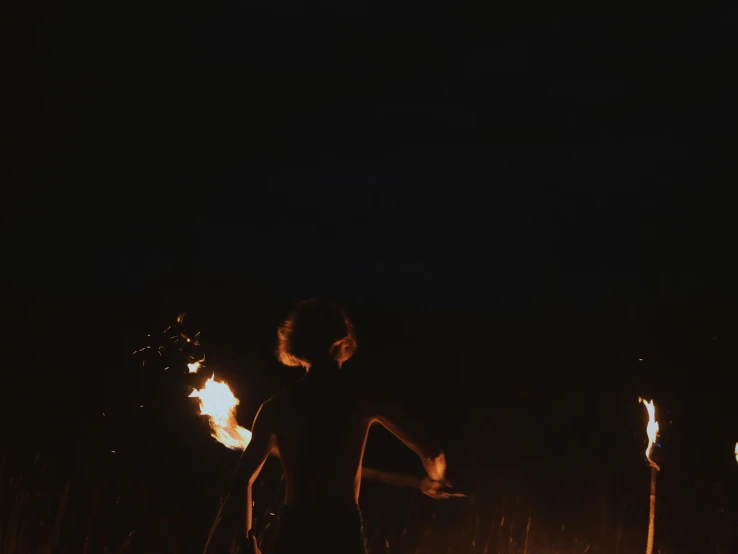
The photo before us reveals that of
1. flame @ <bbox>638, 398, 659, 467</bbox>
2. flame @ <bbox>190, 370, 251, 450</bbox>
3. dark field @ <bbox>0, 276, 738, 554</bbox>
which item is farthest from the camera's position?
dark field @ <bbox>0, 276, 738, 554</bbox>

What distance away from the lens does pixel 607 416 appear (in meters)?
11.0

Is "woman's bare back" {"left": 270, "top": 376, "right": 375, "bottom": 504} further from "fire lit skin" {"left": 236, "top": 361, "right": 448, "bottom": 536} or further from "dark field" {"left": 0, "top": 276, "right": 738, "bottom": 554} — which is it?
"dark field" {"left": 0, "top": 276, "right": 738, "bottom": 554}

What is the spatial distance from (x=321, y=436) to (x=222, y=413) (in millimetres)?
982

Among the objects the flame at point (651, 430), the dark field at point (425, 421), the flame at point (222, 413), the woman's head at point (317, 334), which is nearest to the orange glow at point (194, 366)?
the flame at point (222, 413)

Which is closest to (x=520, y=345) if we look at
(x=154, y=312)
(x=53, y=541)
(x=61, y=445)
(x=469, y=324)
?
(x=469, y=324)

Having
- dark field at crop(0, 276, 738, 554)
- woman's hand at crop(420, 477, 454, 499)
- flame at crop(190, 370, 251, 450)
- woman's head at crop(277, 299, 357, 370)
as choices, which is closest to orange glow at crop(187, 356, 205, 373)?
flame at crop(190, 370, 251, 450)

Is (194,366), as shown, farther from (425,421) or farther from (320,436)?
(425,421)

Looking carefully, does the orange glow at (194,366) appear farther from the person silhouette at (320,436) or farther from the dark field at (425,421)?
the dark field at (425,421)

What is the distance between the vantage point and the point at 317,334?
4.02m

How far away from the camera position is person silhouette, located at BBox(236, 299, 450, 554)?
12.9ft

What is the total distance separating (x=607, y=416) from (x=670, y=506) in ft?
4.38

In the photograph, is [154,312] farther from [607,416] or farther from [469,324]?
[607,416]

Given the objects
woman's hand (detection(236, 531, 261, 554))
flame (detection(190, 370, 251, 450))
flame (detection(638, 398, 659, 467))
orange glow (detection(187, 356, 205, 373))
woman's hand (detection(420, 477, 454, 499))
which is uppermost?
flame (detection(638, 398, 659, 467))

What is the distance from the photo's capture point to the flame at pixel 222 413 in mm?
4750
